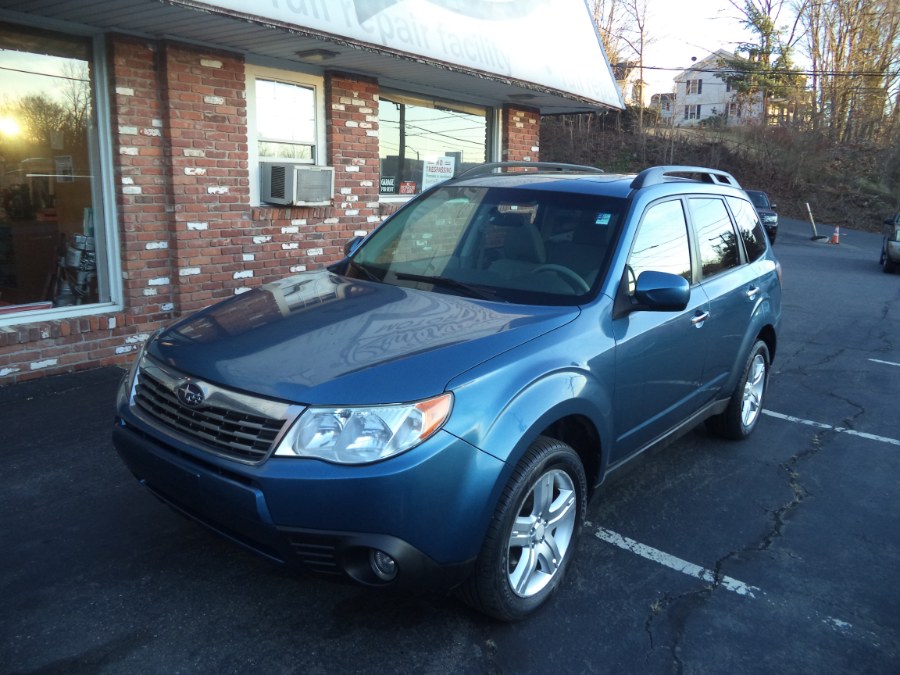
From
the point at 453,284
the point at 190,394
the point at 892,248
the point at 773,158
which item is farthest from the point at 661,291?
the point at 773,158

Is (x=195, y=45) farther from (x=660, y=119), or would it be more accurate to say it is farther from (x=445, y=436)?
(x=660, y=119)

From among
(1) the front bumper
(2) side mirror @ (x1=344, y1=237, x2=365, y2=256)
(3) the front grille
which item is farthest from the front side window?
(3) the front grille

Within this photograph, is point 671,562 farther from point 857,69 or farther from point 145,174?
point 857,69

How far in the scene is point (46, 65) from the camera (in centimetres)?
607

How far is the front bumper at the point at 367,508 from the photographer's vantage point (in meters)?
2.50

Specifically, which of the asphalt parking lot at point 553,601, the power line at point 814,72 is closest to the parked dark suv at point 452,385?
the asphalt parking lot at point 553,601

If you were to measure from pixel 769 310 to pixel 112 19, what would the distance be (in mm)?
5439

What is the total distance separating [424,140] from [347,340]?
7493 mm

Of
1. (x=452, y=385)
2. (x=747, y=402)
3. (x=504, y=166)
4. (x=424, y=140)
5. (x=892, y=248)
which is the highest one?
(x=424, y=140)

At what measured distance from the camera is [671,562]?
3.62 meters

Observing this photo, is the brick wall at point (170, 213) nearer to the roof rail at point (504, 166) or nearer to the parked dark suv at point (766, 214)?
the roof rail at point (504, 166)

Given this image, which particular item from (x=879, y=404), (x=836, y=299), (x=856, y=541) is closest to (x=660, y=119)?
(x=836, y=299)

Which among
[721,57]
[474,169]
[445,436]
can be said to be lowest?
[445,436]

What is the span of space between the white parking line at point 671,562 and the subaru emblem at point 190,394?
7.06 ft
